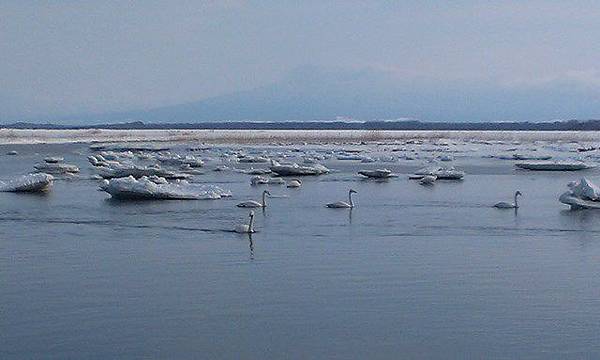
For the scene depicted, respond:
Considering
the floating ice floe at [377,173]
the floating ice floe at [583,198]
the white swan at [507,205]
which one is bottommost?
the floating ice floe at [377,173]

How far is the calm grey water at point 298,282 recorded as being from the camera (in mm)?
7172

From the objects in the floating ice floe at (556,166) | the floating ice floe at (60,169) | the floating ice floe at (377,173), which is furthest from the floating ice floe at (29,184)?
the floating ice floe at (556,166)

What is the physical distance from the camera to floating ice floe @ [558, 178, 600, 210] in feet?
51.8

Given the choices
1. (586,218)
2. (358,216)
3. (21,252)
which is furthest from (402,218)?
(21,252)

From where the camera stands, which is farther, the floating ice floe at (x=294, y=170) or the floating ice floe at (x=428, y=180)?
the floating ice floe at (x=294, y=170)

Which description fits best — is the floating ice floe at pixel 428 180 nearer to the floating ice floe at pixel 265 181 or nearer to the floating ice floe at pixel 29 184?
the floating ice floe at pixel 265 181

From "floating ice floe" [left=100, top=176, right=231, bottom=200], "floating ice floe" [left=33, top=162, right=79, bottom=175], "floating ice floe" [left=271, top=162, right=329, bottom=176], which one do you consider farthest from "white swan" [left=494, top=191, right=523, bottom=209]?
"floating ice floe" [left=33, top=162, right=79, bottom=175]

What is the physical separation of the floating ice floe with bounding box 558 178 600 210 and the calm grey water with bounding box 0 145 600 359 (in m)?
0.20

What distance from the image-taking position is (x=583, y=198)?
16.0 m

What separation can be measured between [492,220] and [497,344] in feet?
24.6

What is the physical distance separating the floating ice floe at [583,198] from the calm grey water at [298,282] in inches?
7.7

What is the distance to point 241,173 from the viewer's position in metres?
24.8

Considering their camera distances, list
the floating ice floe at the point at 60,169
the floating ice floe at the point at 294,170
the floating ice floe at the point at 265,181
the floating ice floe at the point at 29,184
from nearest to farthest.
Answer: the floating ice floe at the point at 29,184 → the floating ice floe at the point at 265,181 → the floating ice floe at the point at 294,170 → the floating ice floe at the point at 60,169

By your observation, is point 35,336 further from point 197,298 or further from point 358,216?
point 358,216
